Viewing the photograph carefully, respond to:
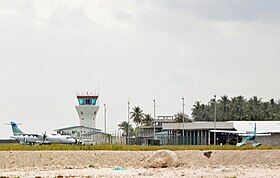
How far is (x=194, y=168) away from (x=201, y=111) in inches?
4222

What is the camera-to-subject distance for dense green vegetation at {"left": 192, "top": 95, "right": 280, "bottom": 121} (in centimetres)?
13662

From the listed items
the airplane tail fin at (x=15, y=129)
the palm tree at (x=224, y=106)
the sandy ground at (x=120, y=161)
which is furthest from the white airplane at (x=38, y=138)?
the palm tree at (x=224, y=106)

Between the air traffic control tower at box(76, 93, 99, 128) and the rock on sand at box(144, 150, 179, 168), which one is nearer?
the rock on sand at box(144, 150, 179, 168)

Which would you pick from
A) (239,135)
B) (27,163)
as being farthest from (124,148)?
(239,135)

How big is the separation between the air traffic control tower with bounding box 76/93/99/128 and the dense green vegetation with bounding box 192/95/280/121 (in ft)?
101

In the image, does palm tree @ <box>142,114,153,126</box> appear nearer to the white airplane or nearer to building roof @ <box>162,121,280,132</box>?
the white airplane

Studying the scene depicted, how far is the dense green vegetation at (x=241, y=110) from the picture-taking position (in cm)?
13662

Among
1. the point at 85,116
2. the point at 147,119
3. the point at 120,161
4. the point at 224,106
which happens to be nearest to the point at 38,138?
the point at 85,116

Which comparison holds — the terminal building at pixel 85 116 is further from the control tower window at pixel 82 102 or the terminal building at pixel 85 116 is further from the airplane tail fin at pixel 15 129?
the airplane tail fin at pixel 15 129

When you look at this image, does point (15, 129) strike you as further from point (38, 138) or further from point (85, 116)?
point (85, 116)

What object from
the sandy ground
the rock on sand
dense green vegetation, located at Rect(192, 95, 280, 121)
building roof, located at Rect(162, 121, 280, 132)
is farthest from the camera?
dense green vegetation, located at Rect(192, 95, 280, 121)

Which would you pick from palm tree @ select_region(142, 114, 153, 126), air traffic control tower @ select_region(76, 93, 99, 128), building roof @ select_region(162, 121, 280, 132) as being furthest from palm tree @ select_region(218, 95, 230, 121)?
building roof @ select_region(162, 121, 280, 132)

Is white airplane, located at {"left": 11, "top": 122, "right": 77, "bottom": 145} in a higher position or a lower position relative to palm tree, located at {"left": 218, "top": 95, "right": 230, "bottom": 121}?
lower

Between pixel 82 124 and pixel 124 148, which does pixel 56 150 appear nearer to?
pixel 124 148
